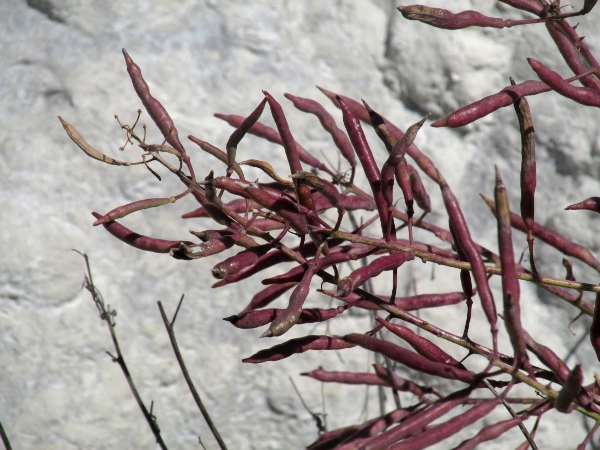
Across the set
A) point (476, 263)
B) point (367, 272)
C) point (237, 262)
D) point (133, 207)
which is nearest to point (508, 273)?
point (476, 263)

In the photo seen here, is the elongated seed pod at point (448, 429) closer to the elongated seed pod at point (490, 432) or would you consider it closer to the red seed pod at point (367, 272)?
the elongated seed pod at point (490, 432)

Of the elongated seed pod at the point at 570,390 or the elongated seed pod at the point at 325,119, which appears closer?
the elongated seed pod at the point at 570,390

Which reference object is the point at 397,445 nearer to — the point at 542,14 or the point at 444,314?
the point at 542,14

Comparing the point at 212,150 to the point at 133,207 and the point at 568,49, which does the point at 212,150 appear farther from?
the point at 568,49

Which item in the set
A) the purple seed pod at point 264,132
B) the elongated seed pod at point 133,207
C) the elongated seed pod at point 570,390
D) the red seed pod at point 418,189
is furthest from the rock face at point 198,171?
the elongated seed pod at point 570,390

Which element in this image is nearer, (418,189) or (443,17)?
(443,17)

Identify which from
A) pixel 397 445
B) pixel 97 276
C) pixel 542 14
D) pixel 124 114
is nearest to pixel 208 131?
pixel 124 114
